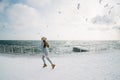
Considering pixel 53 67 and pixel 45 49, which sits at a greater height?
pixel 45 49

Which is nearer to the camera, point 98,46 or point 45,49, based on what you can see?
point 45,49

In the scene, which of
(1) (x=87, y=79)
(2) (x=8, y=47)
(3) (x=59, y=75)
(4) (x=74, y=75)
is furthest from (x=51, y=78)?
(2) (x=8, y=47)

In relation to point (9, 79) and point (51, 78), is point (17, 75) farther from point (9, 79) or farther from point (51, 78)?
point (51, 78)

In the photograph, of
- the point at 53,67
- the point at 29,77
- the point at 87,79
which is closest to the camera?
the point at 87,79

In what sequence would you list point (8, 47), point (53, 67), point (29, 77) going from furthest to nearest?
point (8, 47) → point (53, 67) → point (29, 77)

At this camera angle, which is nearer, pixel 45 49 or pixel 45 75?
pixel 45 75

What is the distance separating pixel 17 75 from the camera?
7957 mm

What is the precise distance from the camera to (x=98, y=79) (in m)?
7.05

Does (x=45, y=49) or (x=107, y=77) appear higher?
(x=45, y=49)

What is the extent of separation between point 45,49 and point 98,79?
→ 339 cm

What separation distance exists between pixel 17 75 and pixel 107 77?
3937mm

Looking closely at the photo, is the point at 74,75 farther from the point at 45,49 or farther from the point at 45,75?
the point at 45,49

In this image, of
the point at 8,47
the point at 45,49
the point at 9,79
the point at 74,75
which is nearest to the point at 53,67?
the point at 45,49

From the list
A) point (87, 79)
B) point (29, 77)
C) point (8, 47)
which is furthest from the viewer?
point (8, 47)
